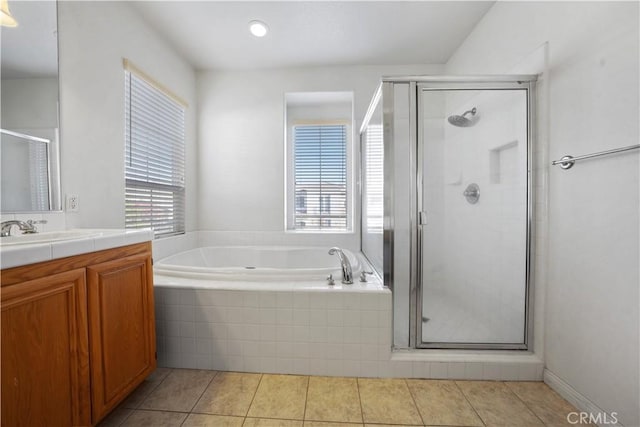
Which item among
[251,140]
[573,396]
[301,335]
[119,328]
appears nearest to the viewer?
[119,328]

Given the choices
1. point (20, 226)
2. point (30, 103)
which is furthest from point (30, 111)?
point (20, 226)

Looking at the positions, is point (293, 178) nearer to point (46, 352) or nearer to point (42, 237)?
point (42, 237)

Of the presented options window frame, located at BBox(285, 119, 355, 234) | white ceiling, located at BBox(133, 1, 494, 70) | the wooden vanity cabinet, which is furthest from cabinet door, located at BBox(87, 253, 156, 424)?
white ceiling, located at BBox(133, 1, 494, 70)

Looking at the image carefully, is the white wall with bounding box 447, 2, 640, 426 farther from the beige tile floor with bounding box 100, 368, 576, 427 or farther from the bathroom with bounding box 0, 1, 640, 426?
the beige tile floor with bounding box 100, 368, 576, 427

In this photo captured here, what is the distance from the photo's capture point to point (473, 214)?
1694 millimetres

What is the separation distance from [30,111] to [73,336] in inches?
45.0

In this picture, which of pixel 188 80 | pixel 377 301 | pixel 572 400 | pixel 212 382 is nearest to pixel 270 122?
pixel 188 80

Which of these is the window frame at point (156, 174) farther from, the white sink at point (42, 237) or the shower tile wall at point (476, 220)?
the shower tile wall at point (476, 220)

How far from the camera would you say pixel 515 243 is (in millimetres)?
1603

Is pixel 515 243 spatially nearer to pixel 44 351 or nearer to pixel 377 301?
pixel 377 301

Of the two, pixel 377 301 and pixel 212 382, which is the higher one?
pixel 377 301

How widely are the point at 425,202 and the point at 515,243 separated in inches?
23.4

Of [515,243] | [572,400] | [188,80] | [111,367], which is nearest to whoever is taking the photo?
[111,367]

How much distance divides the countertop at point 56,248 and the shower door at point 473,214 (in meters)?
1.55
